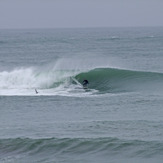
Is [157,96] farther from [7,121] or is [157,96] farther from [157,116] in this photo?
[7,121]

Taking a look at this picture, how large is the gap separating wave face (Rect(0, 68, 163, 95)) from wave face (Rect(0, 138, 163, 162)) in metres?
11.1

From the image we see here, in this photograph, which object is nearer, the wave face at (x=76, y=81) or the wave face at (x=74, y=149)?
the wave face at (x=74, y=149)

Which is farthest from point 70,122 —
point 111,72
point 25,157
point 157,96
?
point 111,72

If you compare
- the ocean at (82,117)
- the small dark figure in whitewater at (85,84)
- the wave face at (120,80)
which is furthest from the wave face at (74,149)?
the small dark figure in whitewater at (85,84)

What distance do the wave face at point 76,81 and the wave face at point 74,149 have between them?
11.1 meters

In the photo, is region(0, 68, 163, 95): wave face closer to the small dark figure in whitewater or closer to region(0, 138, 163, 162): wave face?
the small dark figure in whitewater

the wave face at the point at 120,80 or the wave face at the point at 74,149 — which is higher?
the wave face at the point at 120,80

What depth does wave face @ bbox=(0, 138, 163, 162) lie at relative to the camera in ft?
53.9

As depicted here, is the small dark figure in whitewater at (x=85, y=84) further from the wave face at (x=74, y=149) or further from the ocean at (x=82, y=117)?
the wave face at (x=74, y=149)

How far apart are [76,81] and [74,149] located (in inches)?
643

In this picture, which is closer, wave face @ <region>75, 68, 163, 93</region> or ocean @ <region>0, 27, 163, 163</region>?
ocean @ <region>0, 27, 163, 163</region>

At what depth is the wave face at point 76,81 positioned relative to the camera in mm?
30469

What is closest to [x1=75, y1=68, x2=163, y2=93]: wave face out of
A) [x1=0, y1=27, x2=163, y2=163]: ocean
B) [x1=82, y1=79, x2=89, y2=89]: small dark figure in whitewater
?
[x1=0, y1=27, x2=163, y2=163]: ocean

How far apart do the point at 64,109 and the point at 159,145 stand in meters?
7.62
